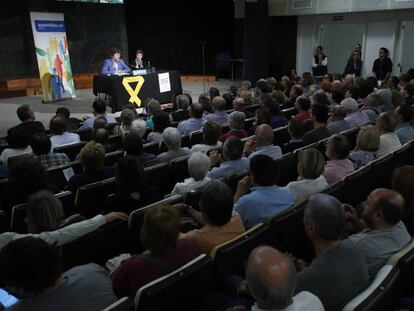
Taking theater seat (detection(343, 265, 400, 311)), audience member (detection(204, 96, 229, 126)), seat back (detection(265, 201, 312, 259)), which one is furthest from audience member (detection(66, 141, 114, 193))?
audience member (detection(204, 96, 229, 126))

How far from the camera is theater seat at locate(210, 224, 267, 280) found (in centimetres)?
201

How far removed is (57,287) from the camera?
1.67m

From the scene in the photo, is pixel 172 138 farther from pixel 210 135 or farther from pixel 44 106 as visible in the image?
pixel 44 106

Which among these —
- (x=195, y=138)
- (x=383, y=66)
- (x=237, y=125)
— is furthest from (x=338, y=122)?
(x=383, y=66)

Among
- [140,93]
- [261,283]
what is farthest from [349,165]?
[140,93]

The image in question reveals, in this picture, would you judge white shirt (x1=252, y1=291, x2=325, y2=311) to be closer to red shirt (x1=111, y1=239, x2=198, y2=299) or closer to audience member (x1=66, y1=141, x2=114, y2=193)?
red shirt (x1=111, y1=239, x2=198, y2=299)

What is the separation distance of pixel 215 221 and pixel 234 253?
27 centimetres

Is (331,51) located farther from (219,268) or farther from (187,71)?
(219,268)

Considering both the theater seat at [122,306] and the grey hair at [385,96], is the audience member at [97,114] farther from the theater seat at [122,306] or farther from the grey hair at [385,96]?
the theater seat at [122,306]

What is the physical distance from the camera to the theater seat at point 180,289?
1632 mm

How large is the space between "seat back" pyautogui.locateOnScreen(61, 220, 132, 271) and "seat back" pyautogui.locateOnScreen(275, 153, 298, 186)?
157cm

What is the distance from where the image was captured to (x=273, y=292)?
4.80ft

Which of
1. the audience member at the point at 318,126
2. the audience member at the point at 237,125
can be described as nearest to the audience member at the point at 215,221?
the audience member at the point at 318,126

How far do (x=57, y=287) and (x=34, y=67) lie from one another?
1200 cm
